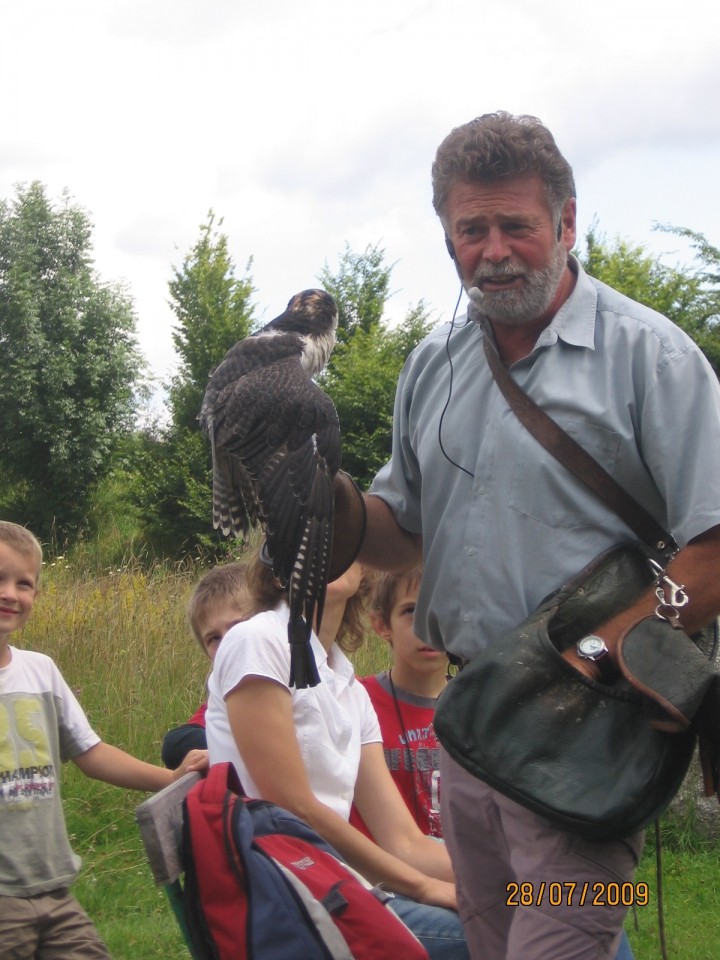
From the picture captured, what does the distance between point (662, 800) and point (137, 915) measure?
127 inches

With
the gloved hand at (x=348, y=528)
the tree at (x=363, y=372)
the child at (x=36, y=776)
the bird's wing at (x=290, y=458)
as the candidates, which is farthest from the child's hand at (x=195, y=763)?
the tree at (x=363, y=372)

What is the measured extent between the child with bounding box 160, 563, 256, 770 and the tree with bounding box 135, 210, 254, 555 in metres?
1.95

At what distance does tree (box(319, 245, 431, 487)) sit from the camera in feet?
43.8

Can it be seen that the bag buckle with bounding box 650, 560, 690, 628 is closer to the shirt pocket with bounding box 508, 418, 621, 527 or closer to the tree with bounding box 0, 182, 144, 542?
the shirt pocket with bounding box 508, 418, 621, 527

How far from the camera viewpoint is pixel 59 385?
2538cm

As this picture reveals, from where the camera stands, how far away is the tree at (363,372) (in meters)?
13.4

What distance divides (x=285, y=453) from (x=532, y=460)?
3.40ft

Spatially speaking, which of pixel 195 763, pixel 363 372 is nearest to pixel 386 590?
pixel 195 763

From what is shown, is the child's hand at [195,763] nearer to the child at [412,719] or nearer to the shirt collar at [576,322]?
the child at [412,719]

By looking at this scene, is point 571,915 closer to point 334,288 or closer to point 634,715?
point 634,715

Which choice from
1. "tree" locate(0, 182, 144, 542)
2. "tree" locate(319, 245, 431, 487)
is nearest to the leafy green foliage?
"tree" locate(319, 245, 431, 487)

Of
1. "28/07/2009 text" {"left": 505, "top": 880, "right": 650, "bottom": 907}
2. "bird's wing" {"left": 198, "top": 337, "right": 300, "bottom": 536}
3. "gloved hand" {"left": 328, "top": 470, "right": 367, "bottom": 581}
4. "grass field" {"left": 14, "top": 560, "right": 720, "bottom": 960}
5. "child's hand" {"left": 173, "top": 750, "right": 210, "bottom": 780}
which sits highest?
"bird's wing" {"left": 198, "top": 337, "right": 300, "bottom": 536}

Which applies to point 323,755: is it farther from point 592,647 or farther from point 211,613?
point 592,647

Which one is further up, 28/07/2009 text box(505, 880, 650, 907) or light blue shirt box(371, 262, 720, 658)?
light blue shirt box(371, 262, 720, 658)
